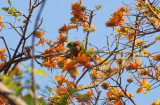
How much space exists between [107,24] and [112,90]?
78cm

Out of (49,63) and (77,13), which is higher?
(77,13)

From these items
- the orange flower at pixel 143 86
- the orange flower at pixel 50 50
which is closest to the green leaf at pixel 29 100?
the orange flower at pixel 50 50

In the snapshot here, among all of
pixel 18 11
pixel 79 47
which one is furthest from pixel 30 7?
pixel 79 47

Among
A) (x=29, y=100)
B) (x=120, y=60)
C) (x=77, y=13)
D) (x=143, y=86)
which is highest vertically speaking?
(x=77, y=13)

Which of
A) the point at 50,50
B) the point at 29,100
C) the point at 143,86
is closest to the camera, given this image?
the point at 29,100

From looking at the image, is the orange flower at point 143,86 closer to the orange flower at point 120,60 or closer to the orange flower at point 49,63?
the orange flower at point 120,60

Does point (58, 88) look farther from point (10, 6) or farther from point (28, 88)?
point (28, 88)

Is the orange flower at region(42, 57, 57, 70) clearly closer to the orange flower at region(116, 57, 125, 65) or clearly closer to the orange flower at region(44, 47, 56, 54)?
the orange flower at region(44, 47, 56, 54)

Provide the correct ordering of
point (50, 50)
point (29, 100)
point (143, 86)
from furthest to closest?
point (143, 86)
point (50, 50)
point (29, 100)

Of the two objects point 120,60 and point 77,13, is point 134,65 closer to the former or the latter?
point 120,60

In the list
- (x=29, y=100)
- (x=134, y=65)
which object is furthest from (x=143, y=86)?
(x=29, y=100)

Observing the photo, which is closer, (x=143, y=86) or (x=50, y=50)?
(x=50, y=50)

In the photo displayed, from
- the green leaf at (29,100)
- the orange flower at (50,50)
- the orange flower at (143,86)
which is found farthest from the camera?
the orange flower at (143,86)

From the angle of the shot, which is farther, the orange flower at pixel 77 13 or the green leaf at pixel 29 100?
the orange flower at pixel 77 13
